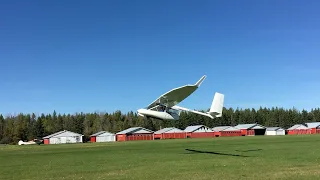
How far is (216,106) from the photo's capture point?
3444cm

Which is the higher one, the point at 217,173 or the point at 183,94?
the point at 183,94

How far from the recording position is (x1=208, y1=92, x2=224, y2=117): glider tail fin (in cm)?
3438

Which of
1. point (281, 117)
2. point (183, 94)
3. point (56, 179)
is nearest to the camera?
point (56, 179)

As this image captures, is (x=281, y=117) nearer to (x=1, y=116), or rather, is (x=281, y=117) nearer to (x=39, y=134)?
(x=39, y=134)

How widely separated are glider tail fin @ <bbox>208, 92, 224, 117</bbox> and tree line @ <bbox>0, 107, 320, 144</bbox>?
5288 inches

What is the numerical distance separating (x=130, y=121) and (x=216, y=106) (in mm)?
149988

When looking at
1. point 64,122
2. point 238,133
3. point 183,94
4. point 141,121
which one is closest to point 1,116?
point 64,122

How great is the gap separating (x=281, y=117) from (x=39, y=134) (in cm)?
11388

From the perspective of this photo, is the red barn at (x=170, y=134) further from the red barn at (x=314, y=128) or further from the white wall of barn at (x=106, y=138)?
the red barn at (x=314, y=128)

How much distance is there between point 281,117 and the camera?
17938 cm

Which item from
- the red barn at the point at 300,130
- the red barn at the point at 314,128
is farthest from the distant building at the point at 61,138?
the red barn at the point at 314,128

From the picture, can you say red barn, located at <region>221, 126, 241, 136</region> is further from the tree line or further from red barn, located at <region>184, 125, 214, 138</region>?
the tree line

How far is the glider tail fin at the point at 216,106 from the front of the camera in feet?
113

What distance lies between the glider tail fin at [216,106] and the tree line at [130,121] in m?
134
